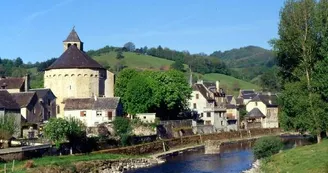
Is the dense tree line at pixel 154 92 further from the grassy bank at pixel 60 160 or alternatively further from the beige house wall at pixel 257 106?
the beige house wall at pixel 257 106

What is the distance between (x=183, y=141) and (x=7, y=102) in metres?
24.2

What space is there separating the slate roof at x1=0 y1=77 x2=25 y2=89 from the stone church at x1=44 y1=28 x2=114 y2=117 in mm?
5223

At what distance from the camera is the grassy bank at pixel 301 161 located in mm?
32000

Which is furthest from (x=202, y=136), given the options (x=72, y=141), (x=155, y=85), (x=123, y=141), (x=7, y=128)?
(x=7, y=128)

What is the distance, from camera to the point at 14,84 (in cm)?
7288

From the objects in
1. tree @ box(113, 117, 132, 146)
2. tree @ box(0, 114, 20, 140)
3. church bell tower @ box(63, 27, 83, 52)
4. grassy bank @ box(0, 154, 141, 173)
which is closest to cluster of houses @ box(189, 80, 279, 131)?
church bell tower @ box(63, 27, 83, 52)

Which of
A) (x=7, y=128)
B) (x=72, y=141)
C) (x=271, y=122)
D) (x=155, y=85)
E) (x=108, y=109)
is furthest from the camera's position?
(x=271, y=122)

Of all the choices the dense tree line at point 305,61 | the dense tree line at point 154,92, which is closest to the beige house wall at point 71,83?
the dense tree line at point 154,92

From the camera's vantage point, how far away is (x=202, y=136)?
79000 mm

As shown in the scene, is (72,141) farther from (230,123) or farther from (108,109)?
(230,123)

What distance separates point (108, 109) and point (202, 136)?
685 inches

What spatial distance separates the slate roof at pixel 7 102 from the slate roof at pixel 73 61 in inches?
636

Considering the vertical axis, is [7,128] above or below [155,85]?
below

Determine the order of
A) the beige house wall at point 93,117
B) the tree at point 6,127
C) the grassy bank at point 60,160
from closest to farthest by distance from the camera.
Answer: the grassy bank at point 60,160 < the tree at point 6,127 < the beige house wall at point 93,117
